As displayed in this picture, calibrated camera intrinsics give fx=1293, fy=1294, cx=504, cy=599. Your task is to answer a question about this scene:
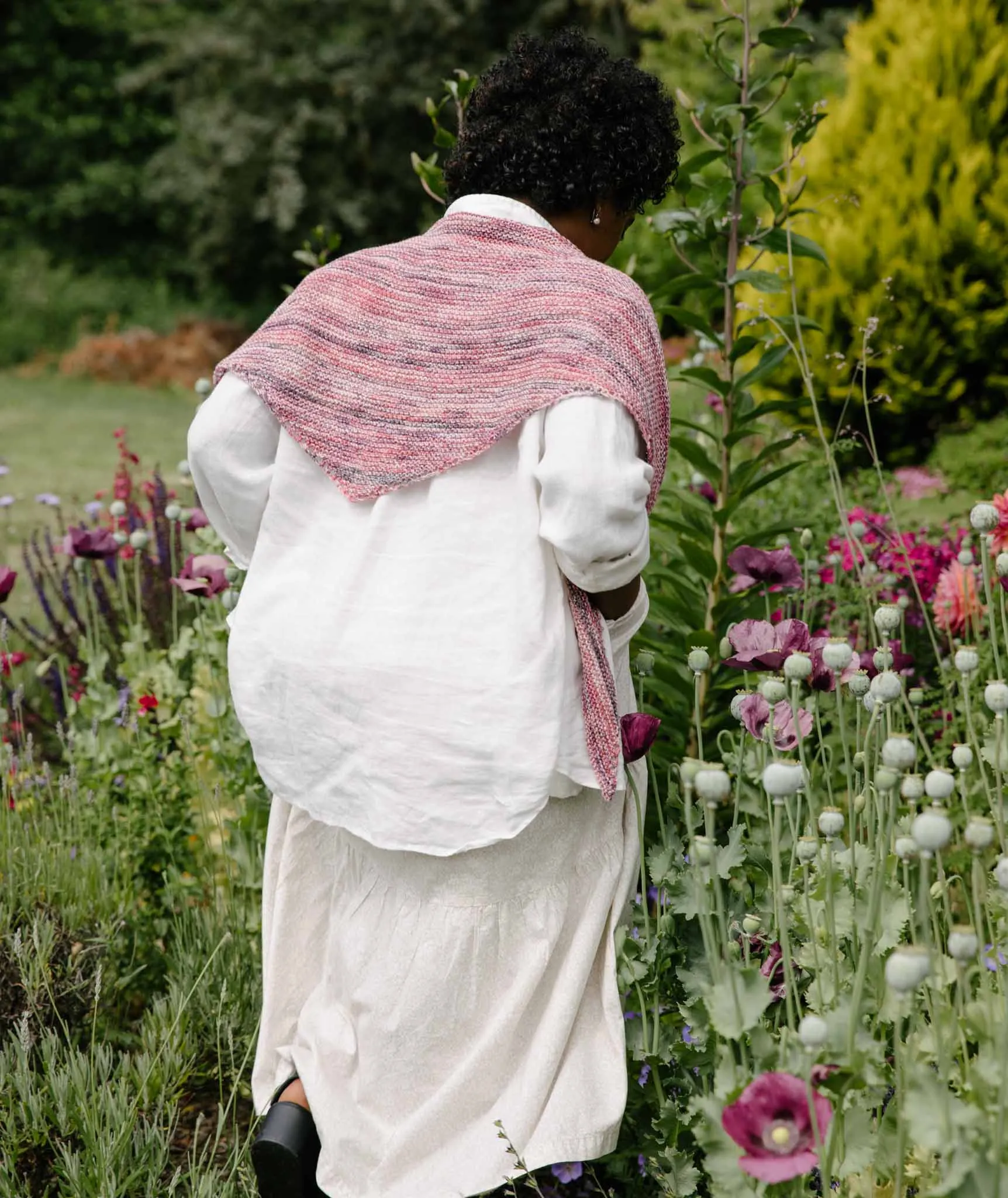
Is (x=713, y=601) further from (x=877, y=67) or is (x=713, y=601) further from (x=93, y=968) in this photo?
(x=877, y=67)

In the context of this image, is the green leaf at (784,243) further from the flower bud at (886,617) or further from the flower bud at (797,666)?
the flower bud at (797,666)

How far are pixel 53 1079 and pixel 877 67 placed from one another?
159 inches

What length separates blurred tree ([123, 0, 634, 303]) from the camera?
12.2 m

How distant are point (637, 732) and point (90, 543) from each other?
1348 millimetres

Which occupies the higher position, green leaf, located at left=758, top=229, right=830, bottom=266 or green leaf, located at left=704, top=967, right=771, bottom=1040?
green leaf, located at left=758, top=229, right=830, bottom=266

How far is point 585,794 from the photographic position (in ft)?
5.84

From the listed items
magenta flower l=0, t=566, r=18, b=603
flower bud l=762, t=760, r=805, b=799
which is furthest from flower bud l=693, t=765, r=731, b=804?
magenta flower l=0, t=566, r=18, b=603

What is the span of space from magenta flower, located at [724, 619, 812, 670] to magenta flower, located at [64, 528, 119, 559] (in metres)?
1.37

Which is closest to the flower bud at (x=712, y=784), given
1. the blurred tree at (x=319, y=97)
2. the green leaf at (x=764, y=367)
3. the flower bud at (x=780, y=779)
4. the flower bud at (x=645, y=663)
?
the flower bud at (x=780, y=779)

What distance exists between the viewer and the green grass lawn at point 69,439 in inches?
243

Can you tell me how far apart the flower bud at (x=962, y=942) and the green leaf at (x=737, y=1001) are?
0.22 m

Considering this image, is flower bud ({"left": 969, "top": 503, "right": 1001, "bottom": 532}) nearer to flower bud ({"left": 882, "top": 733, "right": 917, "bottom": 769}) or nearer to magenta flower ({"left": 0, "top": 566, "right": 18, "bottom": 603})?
flower bud ({"left": 882, "top": 733, "right": 917, "bottom": 769})

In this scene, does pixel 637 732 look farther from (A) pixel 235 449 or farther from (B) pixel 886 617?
(A) pixel 235 449

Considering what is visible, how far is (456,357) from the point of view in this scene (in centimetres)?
168
